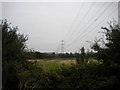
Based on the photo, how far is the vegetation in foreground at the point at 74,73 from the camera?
812 cm

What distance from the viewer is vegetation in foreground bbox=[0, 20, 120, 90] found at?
26.6 ft

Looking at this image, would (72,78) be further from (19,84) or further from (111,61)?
(19,84)

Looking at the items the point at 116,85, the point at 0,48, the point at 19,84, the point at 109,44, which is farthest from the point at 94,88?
the point at 0,48

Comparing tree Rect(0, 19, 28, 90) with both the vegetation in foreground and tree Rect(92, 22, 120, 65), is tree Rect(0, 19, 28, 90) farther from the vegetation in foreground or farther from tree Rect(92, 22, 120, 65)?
tree Rect(92, 22, 120, 65)

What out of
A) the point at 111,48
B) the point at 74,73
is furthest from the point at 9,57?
the point at 111,48

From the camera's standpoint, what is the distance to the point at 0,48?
27.1 feet

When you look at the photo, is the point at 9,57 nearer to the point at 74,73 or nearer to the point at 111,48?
the point at 74,73

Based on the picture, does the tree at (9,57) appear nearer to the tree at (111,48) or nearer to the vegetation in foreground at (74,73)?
the vegetation in foreground at (74,73)

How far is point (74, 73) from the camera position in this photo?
880cm

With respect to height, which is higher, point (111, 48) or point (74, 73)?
point (111, 48)

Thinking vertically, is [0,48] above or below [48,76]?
above

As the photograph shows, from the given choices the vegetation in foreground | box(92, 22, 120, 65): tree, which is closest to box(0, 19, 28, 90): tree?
the vegetation in foreground

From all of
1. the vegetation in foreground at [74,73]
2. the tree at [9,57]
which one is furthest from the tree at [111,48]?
the tree at [9,57]

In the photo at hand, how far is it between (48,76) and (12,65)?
5.25 ft
